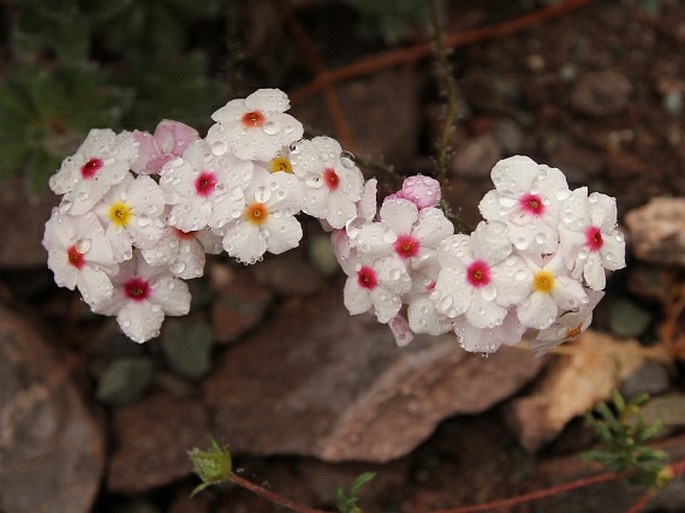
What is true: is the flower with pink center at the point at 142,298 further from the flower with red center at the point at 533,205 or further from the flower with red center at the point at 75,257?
the flower with red center at the point at 533,205

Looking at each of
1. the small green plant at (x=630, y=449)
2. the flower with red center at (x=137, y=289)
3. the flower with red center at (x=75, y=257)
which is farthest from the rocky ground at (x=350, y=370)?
the flower with red center at (x=75, y=257)

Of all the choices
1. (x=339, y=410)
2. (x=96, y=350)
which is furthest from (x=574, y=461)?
(x=96, y=350)

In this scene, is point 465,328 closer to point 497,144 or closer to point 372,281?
point 372,281

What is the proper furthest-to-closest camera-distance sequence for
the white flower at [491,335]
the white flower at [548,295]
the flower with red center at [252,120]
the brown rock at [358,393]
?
the brown rock at [358,393]
the flower with red center at [252,120]
the white flower at [491,335]
the white flower at [548,295]

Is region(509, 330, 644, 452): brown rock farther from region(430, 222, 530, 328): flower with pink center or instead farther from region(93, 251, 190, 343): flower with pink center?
region(93, 251, 190, 343): flower with pink center

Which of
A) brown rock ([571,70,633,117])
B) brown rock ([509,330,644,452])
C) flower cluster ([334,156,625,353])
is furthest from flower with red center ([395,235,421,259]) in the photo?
brown rock ([571,70,633,117])

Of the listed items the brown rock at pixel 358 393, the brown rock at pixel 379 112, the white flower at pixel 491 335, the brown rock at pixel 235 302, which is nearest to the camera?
the white flower at pixel 491 335
